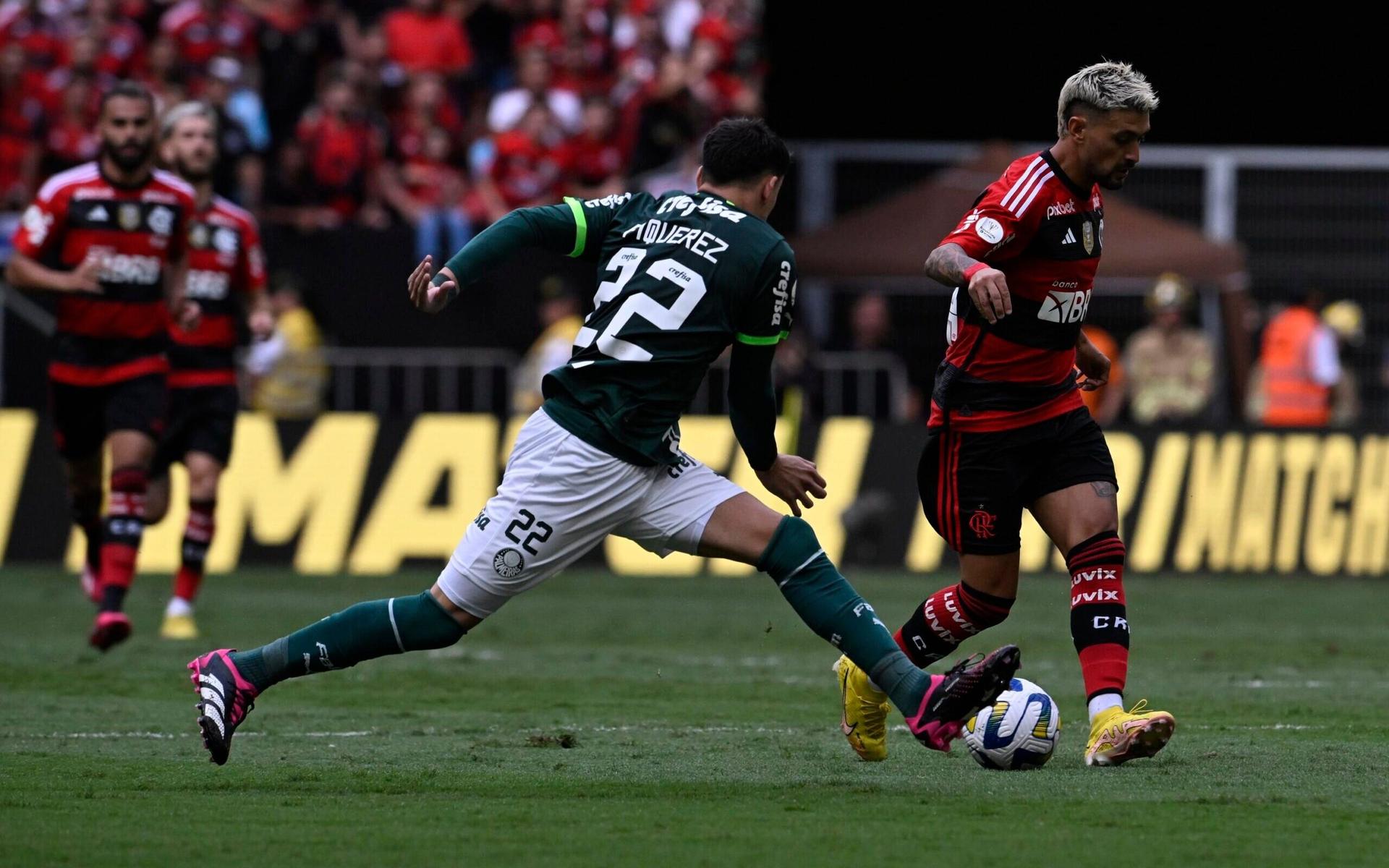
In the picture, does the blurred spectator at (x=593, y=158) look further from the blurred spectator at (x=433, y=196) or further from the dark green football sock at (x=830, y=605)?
the dark green football sock at (x=830, y=605)

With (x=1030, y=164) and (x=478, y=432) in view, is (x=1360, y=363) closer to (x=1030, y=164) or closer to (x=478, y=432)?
(x=478, y=432)

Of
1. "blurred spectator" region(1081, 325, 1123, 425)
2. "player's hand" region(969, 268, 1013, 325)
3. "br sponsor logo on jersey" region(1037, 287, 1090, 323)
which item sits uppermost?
"player's hand" region(969, 268, 1013, 325)

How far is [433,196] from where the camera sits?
19.0 meters

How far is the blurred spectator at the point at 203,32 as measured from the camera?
62.6ft

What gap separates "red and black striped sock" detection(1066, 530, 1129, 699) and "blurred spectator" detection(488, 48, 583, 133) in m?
13.0

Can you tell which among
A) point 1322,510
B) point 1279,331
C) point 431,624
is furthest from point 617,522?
point 1279,331

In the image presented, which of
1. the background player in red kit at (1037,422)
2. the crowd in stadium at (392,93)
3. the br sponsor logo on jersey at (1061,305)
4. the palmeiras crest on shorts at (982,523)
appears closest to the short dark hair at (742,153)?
the background player in red kit at (1037,422)

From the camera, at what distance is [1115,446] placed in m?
16.9

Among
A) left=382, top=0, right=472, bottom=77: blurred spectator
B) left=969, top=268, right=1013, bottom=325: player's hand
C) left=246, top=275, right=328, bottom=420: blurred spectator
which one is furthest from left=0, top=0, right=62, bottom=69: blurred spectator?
left=969, top=268, right=1013, bottom=325: player's hand

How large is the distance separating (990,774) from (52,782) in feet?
9.52

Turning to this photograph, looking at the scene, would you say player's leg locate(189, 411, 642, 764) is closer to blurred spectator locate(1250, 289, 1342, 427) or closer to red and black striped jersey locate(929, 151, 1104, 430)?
red and black striped jersey locate(929, 151, 1104, 430)

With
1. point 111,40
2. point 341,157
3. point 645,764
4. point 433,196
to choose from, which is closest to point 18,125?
point 111,40

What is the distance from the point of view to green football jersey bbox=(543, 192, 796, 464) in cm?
641

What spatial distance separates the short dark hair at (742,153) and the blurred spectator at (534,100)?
1301 cm
